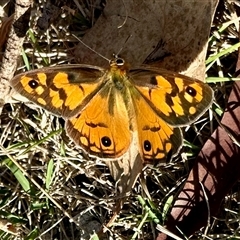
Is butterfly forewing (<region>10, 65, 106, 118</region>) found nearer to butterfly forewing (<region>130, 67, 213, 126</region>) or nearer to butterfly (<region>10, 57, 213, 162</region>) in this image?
butterfly (<region>10, 57, 213, 162</region>)

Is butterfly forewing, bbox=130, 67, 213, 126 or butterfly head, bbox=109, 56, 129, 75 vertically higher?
butterfly head, bbox=109, 56, 129, 75

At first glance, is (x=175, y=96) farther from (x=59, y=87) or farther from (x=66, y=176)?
(x=66, y=176)

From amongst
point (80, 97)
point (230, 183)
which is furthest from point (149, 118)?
point (230, 183)

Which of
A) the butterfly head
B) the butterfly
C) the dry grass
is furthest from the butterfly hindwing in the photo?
the dry grass

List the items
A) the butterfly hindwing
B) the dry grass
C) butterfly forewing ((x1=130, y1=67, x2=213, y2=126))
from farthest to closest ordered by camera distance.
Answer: the dry grass, the butterfly hindwing, butterfly forewing ((x1=130, y1=67, x2=213, y2=126))

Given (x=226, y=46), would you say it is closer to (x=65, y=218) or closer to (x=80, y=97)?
(x=80, y=97)

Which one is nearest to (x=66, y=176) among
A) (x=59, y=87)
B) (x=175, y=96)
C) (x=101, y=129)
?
(x=101, y=129)

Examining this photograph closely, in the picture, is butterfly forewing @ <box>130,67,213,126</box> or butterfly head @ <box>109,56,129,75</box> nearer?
butterfly forewing @ <box>130,67,213,126</box>

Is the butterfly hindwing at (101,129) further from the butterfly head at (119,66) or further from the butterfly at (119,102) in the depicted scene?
the butterfly head at (119,66)
